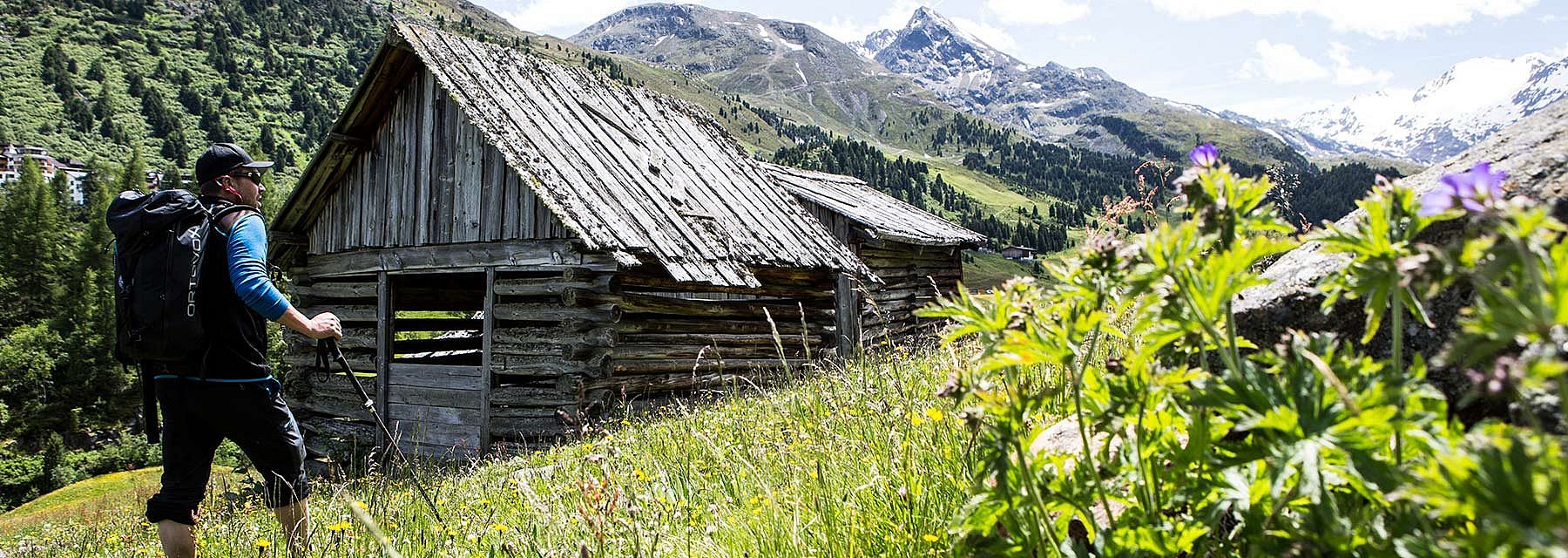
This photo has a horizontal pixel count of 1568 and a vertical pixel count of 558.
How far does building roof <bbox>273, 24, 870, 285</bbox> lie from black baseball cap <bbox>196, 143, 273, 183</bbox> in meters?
3.92

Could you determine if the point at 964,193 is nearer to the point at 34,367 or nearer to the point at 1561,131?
the point at 34,367

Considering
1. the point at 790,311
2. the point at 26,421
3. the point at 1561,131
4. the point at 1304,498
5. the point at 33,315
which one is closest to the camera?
the point at 1304,498

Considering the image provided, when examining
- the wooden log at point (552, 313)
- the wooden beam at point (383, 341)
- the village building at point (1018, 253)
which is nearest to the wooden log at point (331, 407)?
the wooden beam at point (383, 341)

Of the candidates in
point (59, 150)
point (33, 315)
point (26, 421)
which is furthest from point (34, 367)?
point (59, 150)

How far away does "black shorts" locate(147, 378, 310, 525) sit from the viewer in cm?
391

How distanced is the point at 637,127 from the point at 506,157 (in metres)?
4.08

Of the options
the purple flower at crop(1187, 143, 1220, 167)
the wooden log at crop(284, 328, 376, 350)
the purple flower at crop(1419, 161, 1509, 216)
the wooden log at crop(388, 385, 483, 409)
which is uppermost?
the purple flower at crop(1187, 143, 1220, 167)

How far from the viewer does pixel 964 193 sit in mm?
146500

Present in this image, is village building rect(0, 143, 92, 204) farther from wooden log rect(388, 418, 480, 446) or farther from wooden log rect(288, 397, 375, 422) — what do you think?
wooden log rect(388, 418, 480, 446)

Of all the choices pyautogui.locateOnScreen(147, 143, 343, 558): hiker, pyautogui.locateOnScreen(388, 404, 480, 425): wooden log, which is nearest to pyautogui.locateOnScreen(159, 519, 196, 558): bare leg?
Result: pyautogui.locateOnScreen(147, 143, 343, 558): hiker

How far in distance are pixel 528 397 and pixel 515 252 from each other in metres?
1.66

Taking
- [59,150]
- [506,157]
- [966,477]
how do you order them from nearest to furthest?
[966,477] → [506,157] → [59,150]

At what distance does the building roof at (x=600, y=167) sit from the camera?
357 inches

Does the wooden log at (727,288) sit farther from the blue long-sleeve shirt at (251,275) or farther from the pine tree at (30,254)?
the pine tree at (30,254)
